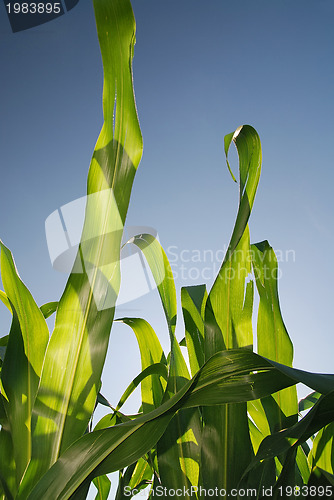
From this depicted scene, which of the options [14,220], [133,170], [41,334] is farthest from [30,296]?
[14,220]

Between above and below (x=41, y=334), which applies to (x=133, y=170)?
above

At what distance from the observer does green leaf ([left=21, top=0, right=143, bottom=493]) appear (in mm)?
253

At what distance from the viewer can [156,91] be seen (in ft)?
7.94

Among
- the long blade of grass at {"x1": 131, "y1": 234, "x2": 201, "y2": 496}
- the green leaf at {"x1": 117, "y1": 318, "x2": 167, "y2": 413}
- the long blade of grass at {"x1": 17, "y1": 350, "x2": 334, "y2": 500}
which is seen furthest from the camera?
the green leaf at {"x1": 117, "y1": 318, "x2": 167, "y2": 413}

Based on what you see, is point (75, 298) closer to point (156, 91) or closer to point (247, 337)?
point (247, 337)

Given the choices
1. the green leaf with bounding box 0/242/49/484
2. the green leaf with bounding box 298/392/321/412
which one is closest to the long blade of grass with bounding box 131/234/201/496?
the green leaf with bounding box 0/242/49/484

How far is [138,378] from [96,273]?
152mm

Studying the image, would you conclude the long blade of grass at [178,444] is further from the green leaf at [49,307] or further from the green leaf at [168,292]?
the green leaf at [49,307]

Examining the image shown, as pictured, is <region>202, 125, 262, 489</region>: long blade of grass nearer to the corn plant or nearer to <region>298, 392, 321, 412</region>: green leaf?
the corn plant

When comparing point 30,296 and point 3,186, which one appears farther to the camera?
point 3,186

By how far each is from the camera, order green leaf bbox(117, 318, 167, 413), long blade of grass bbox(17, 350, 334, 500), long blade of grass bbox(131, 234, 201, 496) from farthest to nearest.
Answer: green leaf bbox(117, 318, 167, 413)
long blade of grass bbox(131, 234, 201, 496)
long blade of grass bbox(17, 350, 334, 500)

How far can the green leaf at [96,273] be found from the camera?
0.83 ft

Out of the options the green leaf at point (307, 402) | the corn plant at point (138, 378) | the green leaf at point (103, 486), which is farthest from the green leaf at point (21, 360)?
the green leaf at point (307, 402)

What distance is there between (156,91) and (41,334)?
94.1 inches
